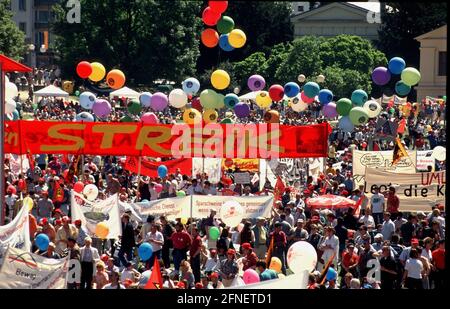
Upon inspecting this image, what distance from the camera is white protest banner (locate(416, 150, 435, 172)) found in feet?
91.6

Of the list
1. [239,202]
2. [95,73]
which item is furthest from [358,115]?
[239,202]

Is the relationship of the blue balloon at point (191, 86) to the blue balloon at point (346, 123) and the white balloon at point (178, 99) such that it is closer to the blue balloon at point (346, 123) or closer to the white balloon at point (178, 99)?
the white balloon at point (178, 99)

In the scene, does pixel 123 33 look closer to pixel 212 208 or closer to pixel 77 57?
pixel 77 57

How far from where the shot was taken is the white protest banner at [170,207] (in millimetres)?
22031

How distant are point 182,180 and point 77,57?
152 ft

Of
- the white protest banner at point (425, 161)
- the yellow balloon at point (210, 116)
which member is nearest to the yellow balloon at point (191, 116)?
the yellow balloon at point (210, 116)

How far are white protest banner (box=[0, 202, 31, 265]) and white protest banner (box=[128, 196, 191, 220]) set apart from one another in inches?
125

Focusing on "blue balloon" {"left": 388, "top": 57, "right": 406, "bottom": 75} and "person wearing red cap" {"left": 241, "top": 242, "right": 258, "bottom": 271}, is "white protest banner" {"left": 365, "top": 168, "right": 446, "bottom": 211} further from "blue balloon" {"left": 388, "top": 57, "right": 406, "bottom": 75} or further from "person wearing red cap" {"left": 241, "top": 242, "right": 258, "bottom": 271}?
"blue balloon" {"left": 388, "top": 57, "right": 406, "bottom": 75}

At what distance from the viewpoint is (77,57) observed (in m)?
73.6

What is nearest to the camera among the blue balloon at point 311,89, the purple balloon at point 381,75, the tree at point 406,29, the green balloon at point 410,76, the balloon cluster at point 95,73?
the balloon cluster at point 95,73

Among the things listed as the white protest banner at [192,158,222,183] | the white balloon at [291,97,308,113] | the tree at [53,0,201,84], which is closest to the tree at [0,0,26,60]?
the tree at [53,0,201,84]

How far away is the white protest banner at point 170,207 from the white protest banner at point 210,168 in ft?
21.8

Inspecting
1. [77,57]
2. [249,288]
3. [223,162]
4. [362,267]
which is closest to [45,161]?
[223,162]
